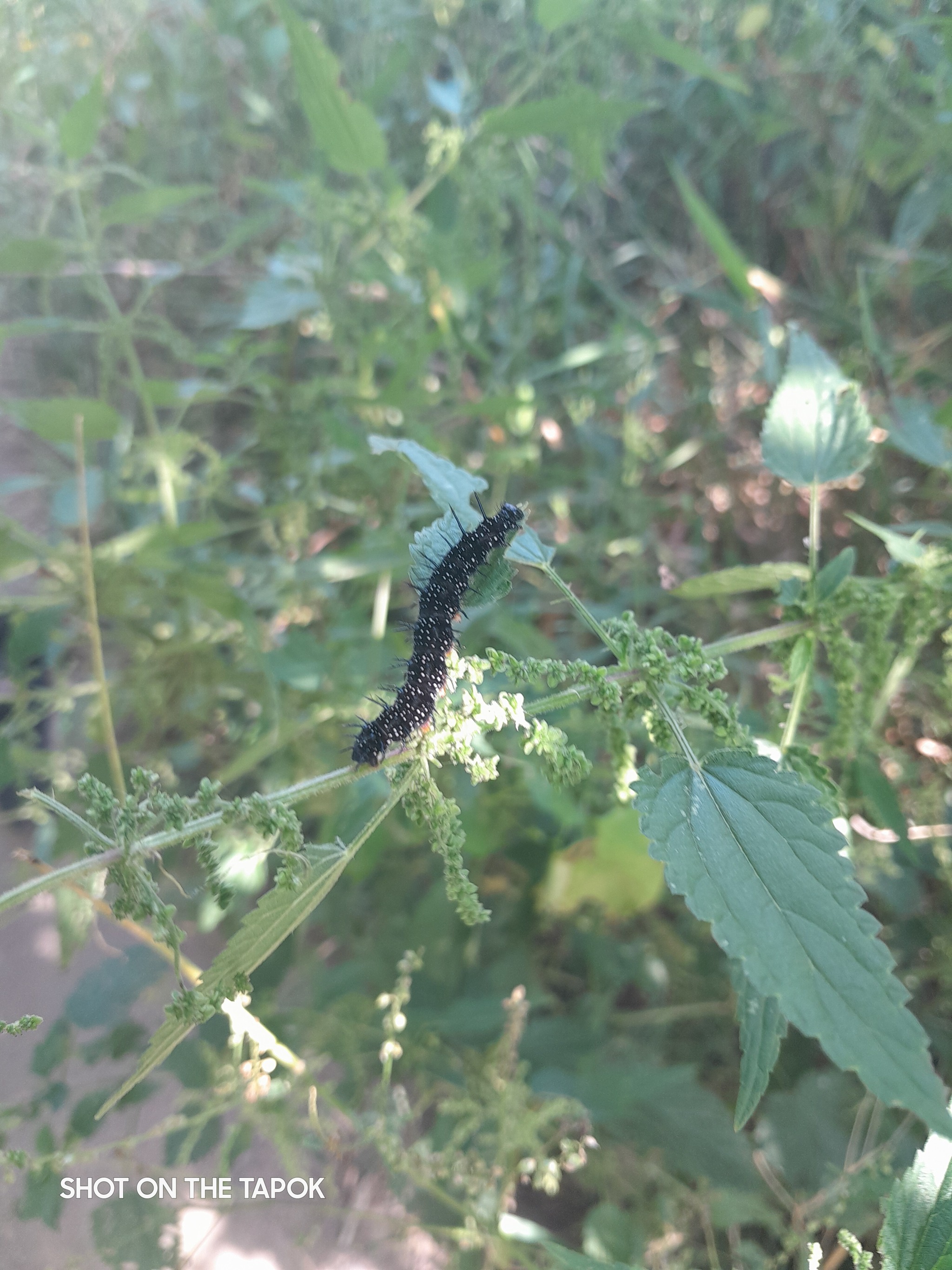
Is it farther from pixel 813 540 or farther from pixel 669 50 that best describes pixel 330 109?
pixel 813 540

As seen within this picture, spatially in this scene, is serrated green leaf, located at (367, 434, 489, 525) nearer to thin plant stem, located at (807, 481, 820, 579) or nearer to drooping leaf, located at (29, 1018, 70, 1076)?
thin plant stem, located at (807, 481, 820, 579)

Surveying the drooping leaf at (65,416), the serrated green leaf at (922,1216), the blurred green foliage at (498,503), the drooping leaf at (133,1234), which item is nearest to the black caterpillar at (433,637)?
the blurred green foliage at (498,503)

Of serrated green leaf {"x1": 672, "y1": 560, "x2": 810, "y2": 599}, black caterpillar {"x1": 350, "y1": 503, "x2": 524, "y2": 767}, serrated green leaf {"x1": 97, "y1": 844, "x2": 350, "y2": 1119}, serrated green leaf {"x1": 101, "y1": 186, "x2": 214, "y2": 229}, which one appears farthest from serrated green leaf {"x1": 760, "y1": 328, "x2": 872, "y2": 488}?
serrated green leaf {"x1": 101, "y1": 186, "x2": 214, "y2": 229}

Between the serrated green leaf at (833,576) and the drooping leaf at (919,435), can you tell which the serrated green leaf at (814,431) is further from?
the drooping leaf at (919,435)

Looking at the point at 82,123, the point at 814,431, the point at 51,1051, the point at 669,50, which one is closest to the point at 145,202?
the point at 82,123

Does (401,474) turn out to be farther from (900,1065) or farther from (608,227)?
(900,1065)

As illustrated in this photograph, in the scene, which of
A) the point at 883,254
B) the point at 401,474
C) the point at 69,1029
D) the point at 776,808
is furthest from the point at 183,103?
the point at 776,808
